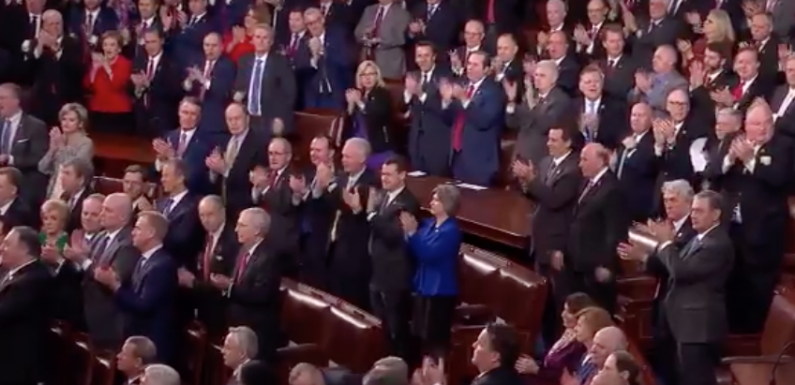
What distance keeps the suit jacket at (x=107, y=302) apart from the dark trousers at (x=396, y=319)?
4.53 feet

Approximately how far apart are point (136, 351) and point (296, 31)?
4689 millimetres

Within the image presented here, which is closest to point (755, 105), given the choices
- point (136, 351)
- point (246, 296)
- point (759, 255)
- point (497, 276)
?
point (759, 255)

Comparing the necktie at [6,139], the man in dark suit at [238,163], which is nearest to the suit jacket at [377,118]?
the man in dark suit at [238,163]

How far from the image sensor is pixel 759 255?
8.07 metres

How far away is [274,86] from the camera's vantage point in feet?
33.3

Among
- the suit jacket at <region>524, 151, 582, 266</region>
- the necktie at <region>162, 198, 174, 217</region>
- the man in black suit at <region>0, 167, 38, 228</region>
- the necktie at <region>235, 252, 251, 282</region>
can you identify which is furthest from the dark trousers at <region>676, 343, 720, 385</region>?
the man in black suit at <region>0, 167, 38, 228</region>

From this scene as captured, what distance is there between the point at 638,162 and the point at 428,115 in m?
1.85

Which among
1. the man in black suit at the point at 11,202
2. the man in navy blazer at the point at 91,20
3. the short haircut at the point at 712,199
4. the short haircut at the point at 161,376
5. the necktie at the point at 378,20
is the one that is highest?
the necktie at the point at 378,20

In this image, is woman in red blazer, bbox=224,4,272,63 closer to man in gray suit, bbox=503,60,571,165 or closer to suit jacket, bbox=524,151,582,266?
man in gray suit, bbox=503,60,571,165

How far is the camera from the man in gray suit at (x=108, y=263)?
7.17 metres

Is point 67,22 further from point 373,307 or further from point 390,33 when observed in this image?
point 373,307

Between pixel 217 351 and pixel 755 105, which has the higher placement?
pixel 755 105

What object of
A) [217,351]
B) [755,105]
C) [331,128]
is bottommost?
[217,351]

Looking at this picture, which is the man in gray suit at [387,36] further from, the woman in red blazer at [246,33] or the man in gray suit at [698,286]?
the man in gray suit at [698,286]
